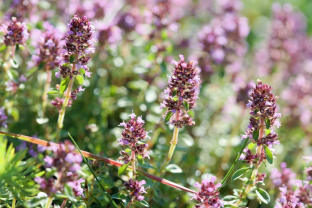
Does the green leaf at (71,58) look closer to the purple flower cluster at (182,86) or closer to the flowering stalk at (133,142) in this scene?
the flowering stalk at (133,142)

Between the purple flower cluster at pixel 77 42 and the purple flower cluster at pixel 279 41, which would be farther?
the purple flower cluster at pixel 279 41

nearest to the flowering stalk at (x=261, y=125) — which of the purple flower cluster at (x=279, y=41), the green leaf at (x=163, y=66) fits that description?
the green leaf at (x=163, y=66)

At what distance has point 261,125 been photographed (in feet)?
8.09

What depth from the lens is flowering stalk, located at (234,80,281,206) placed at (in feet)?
7.91

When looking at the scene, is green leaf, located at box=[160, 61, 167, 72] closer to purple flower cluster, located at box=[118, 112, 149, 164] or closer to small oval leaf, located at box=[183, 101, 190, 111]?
small oval leaf, located at box=[183, 101, 190, 111]

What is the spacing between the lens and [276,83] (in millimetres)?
5508

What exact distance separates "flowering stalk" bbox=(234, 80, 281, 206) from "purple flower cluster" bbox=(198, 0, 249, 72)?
6.67ft

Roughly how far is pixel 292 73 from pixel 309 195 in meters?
4.02

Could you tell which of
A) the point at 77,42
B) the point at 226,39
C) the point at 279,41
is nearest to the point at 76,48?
the point at 77,42

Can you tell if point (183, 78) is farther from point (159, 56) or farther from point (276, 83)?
point (276, 83)

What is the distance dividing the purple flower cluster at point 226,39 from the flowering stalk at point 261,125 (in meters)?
2.03

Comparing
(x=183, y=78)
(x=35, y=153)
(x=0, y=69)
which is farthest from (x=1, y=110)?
(x=183, y=78)

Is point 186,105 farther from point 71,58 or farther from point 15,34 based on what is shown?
point 15,34

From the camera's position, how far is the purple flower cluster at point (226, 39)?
4.52m
